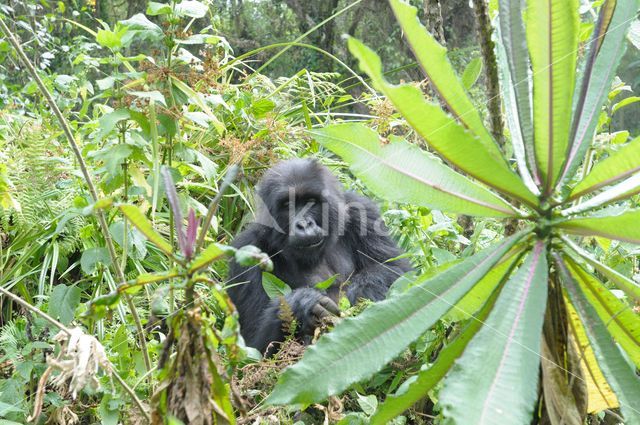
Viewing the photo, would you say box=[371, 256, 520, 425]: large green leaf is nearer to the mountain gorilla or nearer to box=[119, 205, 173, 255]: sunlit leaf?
box=[119, 205, 173, 255]: sunlit leaf

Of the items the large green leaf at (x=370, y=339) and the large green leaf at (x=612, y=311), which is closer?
the large green leaf at (x=370, y=339)

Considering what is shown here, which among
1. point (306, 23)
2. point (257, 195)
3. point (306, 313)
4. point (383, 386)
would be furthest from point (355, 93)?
point (383, 386)

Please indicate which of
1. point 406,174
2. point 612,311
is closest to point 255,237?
point 406,174

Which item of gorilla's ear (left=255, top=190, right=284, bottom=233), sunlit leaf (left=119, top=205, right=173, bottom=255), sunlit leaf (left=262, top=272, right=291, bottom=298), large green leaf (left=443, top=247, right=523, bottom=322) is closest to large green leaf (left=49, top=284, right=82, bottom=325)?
sunlit leaf (left=262, top=272, right=291, bottom=298)

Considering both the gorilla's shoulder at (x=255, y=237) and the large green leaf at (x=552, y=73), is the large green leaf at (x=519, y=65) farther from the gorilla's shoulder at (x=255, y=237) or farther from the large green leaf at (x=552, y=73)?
the gorilla's shoulder at (x=255, y=237)

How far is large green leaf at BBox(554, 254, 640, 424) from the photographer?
1.20 metres

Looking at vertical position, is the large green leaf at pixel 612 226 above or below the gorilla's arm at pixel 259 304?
above

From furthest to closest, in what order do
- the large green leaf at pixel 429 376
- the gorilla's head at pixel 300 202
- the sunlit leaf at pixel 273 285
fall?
the gorilla's head at pixel 300 202 < the sunlit leaf at pixel 273 285 < the large green leaf at pixel 429 376

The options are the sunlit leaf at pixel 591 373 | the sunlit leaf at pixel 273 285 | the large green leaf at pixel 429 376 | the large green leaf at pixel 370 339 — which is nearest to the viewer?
the large green leaf at pixel 370 339

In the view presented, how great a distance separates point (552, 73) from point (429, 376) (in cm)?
57

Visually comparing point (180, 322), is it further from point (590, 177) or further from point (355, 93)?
point (355, 93)

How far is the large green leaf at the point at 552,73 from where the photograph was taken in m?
1.29

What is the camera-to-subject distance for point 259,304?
12.0ft

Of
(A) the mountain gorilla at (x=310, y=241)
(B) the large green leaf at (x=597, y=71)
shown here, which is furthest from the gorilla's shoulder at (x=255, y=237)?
(B) the large green leaf at (x=597, y=71)
